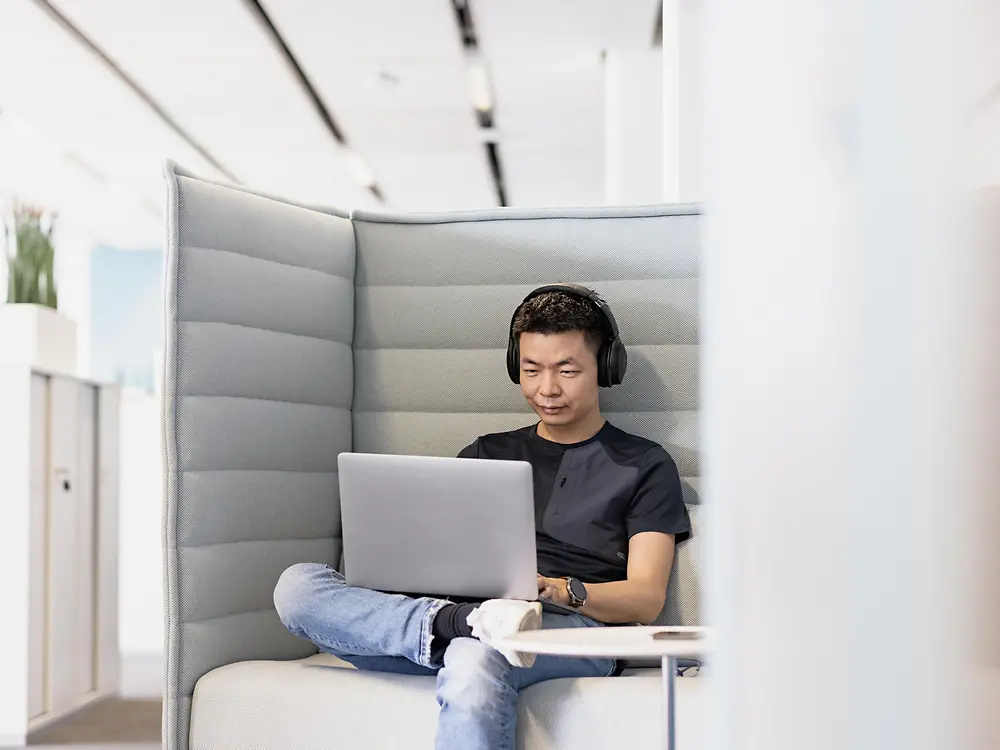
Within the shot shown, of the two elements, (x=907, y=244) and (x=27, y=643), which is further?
(x=27, y=643)

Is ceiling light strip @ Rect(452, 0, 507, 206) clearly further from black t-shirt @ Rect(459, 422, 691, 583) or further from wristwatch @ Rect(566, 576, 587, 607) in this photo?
wristwatch @ Rect(566, 576, 587, 607)

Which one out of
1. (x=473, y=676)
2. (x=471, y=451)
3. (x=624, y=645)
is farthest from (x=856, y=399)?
(x=471, y=451)

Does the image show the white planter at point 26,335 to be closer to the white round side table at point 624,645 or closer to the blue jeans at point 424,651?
the blue jeans at point 424,651

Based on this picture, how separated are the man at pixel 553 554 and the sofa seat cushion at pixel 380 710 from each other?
0.05 m

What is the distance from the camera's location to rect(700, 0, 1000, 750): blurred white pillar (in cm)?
27

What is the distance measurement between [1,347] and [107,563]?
0.75 metres

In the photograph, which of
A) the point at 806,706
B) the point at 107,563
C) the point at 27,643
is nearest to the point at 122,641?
the point at 107,563

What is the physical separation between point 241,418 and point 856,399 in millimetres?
1688

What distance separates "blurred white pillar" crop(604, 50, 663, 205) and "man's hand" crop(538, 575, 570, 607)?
8.81ft

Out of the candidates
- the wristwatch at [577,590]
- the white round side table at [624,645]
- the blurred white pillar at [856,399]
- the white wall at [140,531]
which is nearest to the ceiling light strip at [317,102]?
the white wall at [140,531]

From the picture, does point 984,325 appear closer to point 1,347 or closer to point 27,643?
point 27,643

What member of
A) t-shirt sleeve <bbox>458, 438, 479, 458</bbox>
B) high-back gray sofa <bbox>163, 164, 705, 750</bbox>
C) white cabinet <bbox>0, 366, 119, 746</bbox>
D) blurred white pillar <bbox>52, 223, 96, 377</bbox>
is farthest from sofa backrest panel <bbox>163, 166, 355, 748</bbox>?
blurred white pillar <bbox>52, 223, 96, 377</bbox>

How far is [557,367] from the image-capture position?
1920 millimetres

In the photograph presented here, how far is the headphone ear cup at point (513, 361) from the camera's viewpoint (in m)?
1.97
